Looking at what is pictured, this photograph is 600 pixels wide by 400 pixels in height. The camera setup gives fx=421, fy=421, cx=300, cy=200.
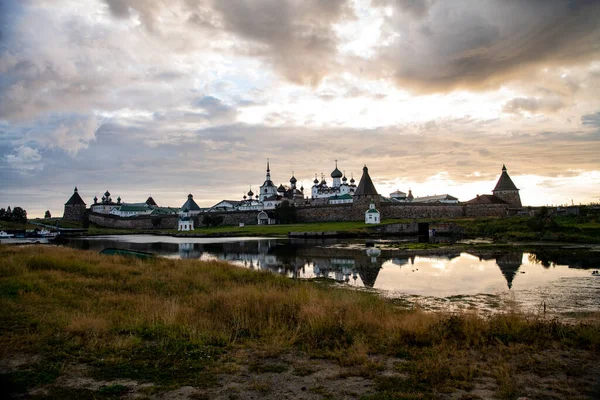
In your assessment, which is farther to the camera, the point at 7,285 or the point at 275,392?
the point at 7,285

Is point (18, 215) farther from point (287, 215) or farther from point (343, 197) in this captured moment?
point (343, 197)

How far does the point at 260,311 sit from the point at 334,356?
8.40 feet

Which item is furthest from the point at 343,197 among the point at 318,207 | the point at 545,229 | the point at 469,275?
the point at 469,275

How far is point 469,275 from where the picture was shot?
17.3 m

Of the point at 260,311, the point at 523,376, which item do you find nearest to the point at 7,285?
the point at 260,311

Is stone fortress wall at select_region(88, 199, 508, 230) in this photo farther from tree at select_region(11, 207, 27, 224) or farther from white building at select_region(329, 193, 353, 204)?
tree at select_region(11, 207, 27, 224)

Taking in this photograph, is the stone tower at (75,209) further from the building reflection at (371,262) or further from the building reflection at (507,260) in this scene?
the building reflection at (507,260)

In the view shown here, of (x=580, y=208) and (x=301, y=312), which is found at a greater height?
(x=580, y=208)

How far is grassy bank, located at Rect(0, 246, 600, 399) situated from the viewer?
5082mm

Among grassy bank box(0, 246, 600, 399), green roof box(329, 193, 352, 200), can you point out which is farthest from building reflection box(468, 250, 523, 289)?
green roof box(329, 193, 352, 200)

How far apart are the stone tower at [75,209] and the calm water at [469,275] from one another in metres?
93.7

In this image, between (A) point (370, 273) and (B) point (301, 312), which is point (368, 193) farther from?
(B) point (301, 312)

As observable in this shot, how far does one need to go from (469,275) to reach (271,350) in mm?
13078

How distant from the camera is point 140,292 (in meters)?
11.4
